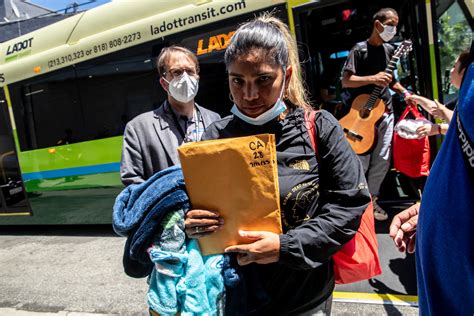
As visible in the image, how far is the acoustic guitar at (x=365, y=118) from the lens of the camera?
3.81 metres

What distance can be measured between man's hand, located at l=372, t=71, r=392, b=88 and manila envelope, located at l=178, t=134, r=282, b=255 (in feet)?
10.0

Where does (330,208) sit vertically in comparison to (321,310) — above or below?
above

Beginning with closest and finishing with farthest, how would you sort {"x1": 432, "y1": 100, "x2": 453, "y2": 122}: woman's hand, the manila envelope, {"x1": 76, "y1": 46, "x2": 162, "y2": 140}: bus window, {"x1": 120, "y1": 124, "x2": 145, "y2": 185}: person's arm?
the manila envelope, {"x1": 120, "y1": 124, "x2": 145, "y2": 185}: person's arm, {"x1": 432, "y1": 100, "x2": 453, "y2": 122}: woman's hand, {"x1": 76, "y1": 46, "x2": 162, "y2": 140}: bus window

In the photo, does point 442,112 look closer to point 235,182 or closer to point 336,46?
point 235,182

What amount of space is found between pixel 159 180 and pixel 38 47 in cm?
528

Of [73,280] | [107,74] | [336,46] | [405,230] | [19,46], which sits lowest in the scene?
[73,280]

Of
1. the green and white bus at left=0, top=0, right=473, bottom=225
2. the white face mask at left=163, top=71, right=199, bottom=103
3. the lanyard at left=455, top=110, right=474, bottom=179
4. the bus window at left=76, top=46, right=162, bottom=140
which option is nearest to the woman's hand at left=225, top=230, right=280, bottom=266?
the lanyard at left=455, top=110, right=474, bottom=179

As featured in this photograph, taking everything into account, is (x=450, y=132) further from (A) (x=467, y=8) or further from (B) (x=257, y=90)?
(A) (x=467, y=8)

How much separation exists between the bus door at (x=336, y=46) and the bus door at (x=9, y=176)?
15.2 ft

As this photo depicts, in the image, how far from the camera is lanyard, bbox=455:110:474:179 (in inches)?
26.0

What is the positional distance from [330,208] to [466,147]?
582 mm

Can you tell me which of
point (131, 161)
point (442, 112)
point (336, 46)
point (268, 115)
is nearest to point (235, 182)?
point (268, 115)

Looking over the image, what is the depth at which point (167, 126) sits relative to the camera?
1924 millimetres

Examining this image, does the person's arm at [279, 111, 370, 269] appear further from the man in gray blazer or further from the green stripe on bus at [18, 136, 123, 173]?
the green stripe on bus at [18, 136, 123, 173]
